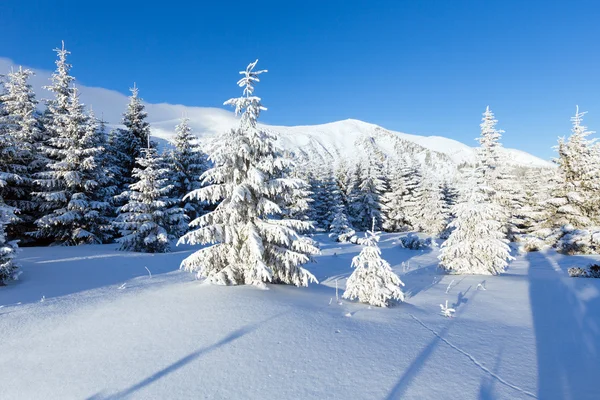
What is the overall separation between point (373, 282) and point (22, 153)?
793 inches

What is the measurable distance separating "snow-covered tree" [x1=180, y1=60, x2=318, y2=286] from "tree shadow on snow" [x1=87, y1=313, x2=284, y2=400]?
2758 millimetres

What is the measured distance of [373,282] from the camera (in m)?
7.90

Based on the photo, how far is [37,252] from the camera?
14039 millimetres

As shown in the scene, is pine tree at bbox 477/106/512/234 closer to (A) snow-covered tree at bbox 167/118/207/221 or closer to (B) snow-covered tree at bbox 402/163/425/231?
(B) snow-covered tree at bbox 402/163/425/231

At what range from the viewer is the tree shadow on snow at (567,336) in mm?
4582

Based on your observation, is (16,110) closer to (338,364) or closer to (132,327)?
(132,327)

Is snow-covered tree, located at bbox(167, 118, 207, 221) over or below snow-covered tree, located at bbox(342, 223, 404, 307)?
over

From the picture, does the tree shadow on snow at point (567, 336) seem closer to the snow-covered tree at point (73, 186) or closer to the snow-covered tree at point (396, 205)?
the snow-covered tree at point (73, 186)

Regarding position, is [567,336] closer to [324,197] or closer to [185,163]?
[185,163]

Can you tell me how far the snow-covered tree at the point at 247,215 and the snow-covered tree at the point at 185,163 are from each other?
17.1 metres

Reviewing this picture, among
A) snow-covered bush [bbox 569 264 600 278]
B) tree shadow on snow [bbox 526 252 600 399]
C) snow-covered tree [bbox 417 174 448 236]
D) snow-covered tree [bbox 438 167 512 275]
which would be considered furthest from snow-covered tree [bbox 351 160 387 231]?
tree shadow on snow [bbox 526 252 600 399]

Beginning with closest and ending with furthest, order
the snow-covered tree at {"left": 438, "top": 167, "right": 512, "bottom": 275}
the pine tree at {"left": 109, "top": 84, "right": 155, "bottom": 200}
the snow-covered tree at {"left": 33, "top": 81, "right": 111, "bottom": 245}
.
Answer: the snow-covered tree at {"left": 438, "top": 167, "right": 512, "bottom": 275} < the snow-covered tree at {"left": 33, "top": 81, "right": 111, "bottom": 245} < the pine tree at {"left": 109, "top": 84, "right": 155, "bottom": 200}

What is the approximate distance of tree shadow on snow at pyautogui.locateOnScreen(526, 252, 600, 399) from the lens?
4582mm

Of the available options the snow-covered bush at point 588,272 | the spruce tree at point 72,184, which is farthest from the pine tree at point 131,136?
the snow-covered bush at point 588,272
